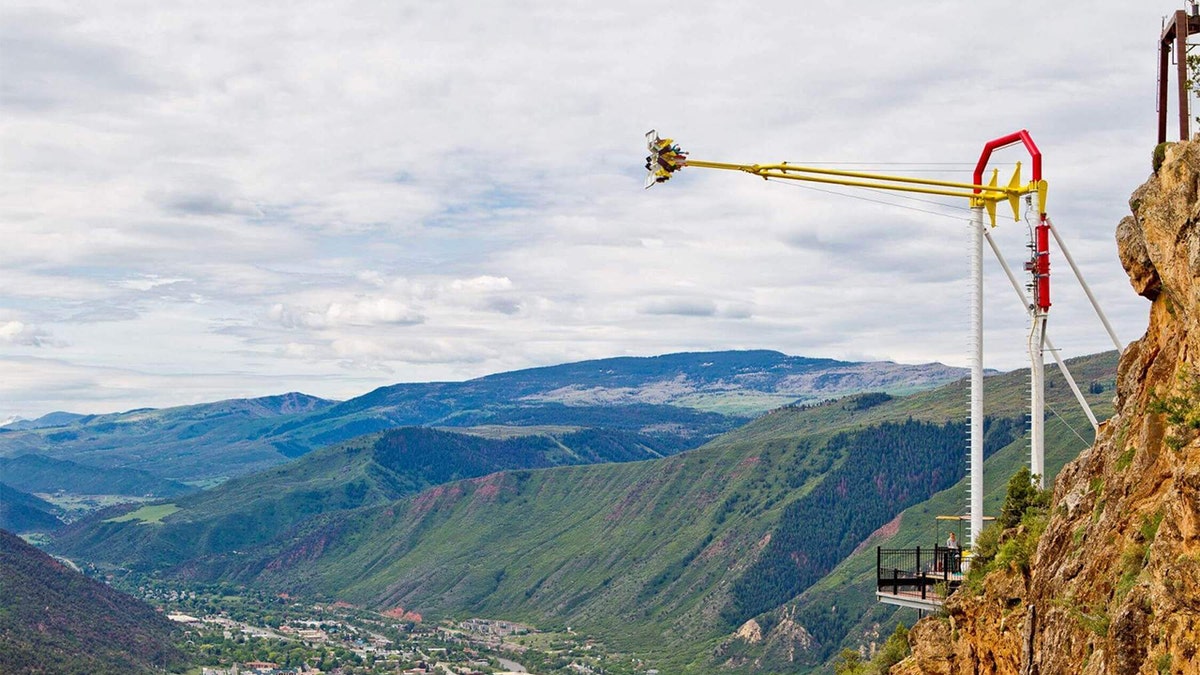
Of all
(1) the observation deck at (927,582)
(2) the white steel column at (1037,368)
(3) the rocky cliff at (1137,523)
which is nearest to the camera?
(3) the rocky cliff at (1137,523)

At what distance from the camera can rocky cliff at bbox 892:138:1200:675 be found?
1309 inches

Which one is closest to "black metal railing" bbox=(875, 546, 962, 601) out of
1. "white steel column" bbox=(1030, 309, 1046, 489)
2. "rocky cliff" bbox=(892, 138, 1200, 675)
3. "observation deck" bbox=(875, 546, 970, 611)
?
"observation deck" bbox=(875, 546, 970, 611)

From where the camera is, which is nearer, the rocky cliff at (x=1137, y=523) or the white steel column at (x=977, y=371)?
the rocky cliff at (x=1137, y=523)

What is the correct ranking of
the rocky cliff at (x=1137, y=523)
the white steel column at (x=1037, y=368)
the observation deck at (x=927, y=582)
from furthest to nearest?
the observation deck at (x=927, y=582) < the white steel column at (x=1037, y=368) < the rocky cliff at (x=1137, y=523)

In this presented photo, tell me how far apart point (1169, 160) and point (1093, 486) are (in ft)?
35.0

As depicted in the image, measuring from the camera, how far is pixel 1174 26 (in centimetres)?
4684

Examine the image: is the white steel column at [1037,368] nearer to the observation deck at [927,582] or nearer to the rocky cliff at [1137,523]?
the rocky cliff at [1137,523]

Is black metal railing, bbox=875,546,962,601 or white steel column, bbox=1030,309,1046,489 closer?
white steel column, bbox=1030,309,1046,489

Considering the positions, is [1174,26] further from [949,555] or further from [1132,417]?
[949,555]

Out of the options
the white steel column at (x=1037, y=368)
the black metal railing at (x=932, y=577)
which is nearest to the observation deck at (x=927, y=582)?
the black metal railing at (x=932, y=577)

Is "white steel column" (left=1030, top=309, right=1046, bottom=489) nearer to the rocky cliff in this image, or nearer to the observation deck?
the rocky cliff

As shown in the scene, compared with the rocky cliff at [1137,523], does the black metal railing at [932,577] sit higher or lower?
lower

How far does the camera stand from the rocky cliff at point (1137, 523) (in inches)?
1309

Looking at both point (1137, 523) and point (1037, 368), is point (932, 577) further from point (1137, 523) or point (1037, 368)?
point (1137, 523)
